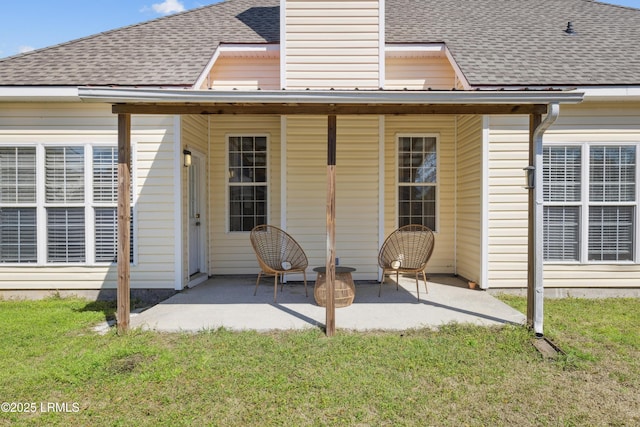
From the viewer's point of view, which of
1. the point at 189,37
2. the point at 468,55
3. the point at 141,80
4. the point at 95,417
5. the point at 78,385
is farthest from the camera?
the point at 189,37

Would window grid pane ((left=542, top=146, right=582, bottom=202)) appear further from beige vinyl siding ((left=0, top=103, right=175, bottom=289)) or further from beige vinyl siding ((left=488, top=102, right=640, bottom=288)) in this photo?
beige vinyl siding ((left=0, top=103, right=175, bottom=289))

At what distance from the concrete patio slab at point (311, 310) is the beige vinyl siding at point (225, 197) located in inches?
39.7

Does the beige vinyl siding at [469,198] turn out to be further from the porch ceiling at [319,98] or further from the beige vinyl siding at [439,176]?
the porch ceiling at [319,98]

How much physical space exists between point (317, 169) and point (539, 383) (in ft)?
13.9

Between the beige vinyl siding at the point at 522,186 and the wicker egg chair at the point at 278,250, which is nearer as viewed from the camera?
the beige vinyl siding at the point at 522,186

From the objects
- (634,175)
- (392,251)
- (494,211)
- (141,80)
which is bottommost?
(392,251)

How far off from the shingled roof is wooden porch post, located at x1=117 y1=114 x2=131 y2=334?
5.83ft

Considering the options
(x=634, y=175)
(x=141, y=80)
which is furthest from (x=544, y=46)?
(x=141, y=80)

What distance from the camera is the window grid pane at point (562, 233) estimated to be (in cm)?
549

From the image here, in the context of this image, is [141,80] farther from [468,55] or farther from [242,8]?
[468,55]

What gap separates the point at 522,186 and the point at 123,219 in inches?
199

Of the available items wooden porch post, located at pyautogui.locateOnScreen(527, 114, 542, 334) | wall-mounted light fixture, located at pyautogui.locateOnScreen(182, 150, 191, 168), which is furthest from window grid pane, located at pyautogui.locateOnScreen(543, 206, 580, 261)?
wall-mounted light fixture, located at pyautogui.locateOnScreen(182, 150, 191, 168)

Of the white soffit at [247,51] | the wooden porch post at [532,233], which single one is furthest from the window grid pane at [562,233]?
the white soffit at [247,51]

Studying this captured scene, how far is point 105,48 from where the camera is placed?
20.6ft
